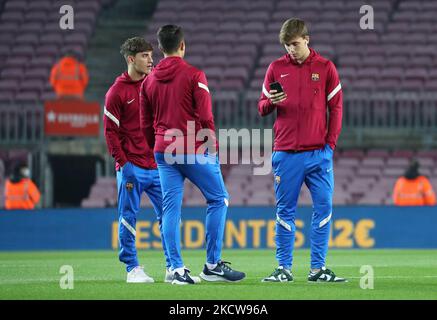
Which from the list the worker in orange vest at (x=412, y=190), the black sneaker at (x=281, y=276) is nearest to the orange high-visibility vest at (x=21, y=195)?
the worker in orange vest at (x=412, y=190)

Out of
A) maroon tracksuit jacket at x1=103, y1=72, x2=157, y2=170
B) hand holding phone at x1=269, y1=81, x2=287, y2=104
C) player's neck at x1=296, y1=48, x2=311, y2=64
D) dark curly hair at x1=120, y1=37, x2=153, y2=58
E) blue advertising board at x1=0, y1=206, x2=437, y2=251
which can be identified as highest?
dark curly hair at x1=120, y1=37, x2=153, y2=58

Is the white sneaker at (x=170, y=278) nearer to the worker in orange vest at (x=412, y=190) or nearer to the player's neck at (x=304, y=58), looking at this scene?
the player's neck at (x=304, y=58)

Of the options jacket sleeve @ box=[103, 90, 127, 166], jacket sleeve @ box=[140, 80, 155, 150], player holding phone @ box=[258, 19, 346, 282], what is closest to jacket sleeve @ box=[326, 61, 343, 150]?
player holding phone @ box=[258, 19, 346, 282]

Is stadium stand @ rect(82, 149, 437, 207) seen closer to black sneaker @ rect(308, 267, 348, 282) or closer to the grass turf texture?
the grass turf texture

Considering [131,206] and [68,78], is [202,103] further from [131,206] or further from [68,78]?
[68,78]

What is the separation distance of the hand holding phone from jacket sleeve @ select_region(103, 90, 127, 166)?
1.50 meters

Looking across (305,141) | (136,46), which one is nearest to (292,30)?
(305,141)

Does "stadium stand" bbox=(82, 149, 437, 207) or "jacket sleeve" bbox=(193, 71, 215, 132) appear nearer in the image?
"jacket sleeve" bbox=(193, 71, 215, 132)

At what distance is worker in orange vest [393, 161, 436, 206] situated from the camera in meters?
20.7

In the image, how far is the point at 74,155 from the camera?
2466 cm

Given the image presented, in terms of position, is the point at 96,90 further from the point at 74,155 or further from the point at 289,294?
the point at 289,294

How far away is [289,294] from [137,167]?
7.81ft

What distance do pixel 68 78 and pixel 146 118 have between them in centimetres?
1377

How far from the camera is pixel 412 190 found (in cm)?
2073
